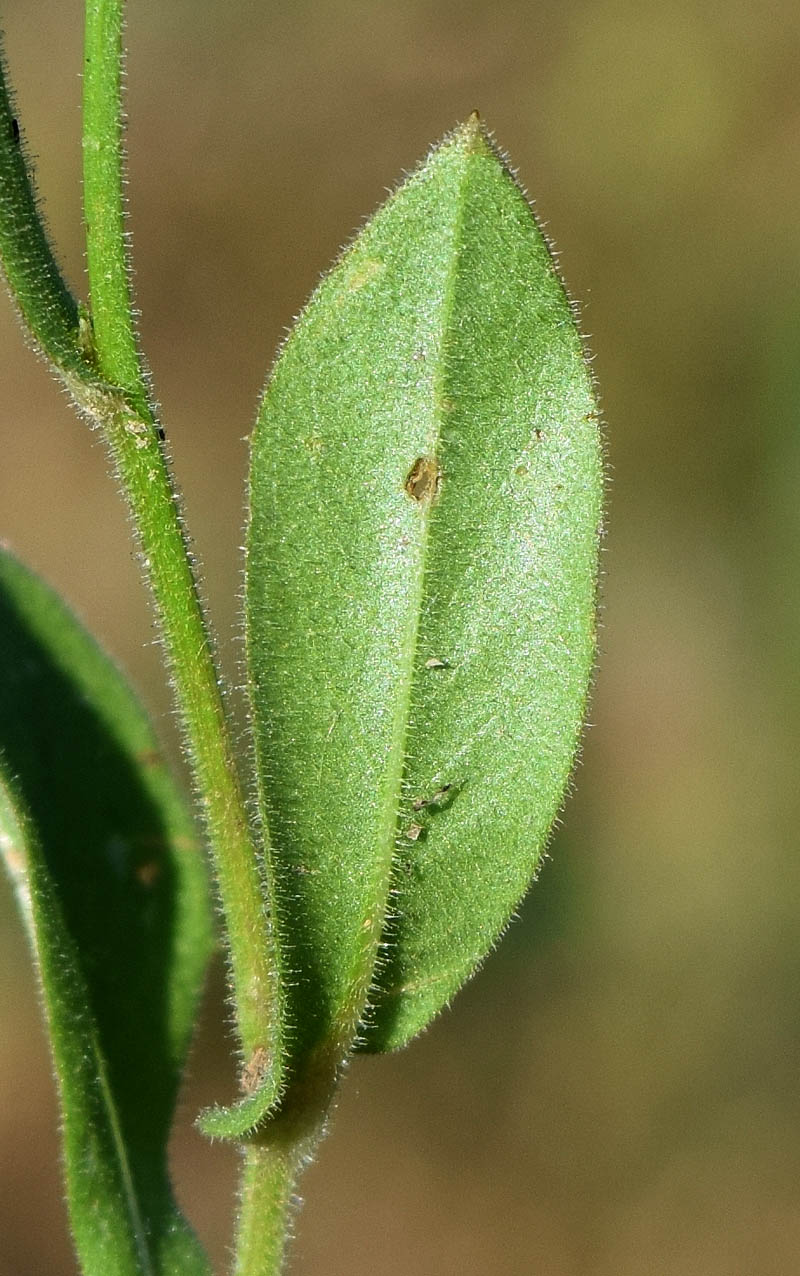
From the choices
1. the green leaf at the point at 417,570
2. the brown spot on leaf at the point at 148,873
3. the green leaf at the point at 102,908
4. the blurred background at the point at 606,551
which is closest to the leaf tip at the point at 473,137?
the green leaf at the point at 417,570

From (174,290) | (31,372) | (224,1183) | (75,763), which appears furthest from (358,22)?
(75,763)

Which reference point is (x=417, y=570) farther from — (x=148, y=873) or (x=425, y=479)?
(x=148, y=873)

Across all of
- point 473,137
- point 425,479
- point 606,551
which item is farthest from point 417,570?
point 606,551

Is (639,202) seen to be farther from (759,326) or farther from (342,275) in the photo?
(342,275)

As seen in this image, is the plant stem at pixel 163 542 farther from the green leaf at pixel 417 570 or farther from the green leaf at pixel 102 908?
the green leaf at pixel 102 908

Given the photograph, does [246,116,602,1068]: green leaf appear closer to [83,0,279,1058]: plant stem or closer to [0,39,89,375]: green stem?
[83,0,279,1058]: plant stem
